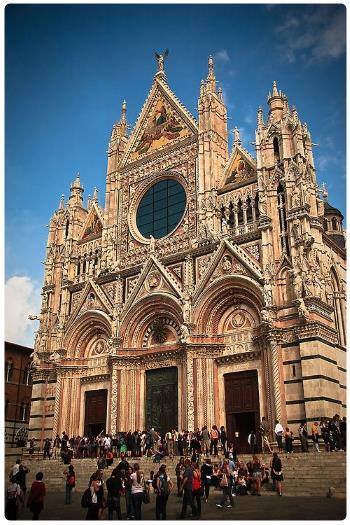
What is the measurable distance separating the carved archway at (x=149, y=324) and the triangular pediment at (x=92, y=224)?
720 centimetres

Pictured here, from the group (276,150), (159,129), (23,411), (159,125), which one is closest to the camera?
(276,150)

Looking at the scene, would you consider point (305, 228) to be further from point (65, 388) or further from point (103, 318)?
point (65, 388)

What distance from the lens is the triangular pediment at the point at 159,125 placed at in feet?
96.5

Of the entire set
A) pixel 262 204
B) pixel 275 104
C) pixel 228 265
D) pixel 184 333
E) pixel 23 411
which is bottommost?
pixel 23 411

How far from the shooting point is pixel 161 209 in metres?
28.4

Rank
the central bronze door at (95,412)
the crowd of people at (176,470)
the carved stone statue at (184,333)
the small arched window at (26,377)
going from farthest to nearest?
the small arched window at (26,377), the central bronze door at (95,412), the carved stone statue at (184,333), the crowd of people at (176,470)

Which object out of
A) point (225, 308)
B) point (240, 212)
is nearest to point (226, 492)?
point (225, 308)

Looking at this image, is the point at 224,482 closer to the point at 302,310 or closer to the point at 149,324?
the point at 302,310

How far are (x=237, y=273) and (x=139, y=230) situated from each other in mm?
7961

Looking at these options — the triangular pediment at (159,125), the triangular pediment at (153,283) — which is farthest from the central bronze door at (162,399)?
the triangular pediment at (159,125)

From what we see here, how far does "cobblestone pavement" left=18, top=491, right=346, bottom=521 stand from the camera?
10.9 metres

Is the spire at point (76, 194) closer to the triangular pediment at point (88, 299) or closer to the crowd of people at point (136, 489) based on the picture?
the triangular pediment at point (88, 299)

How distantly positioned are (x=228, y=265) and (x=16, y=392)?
2124 cm

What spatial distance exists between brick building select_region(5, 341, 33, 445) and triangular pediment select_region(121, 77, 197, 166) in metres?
16.3
